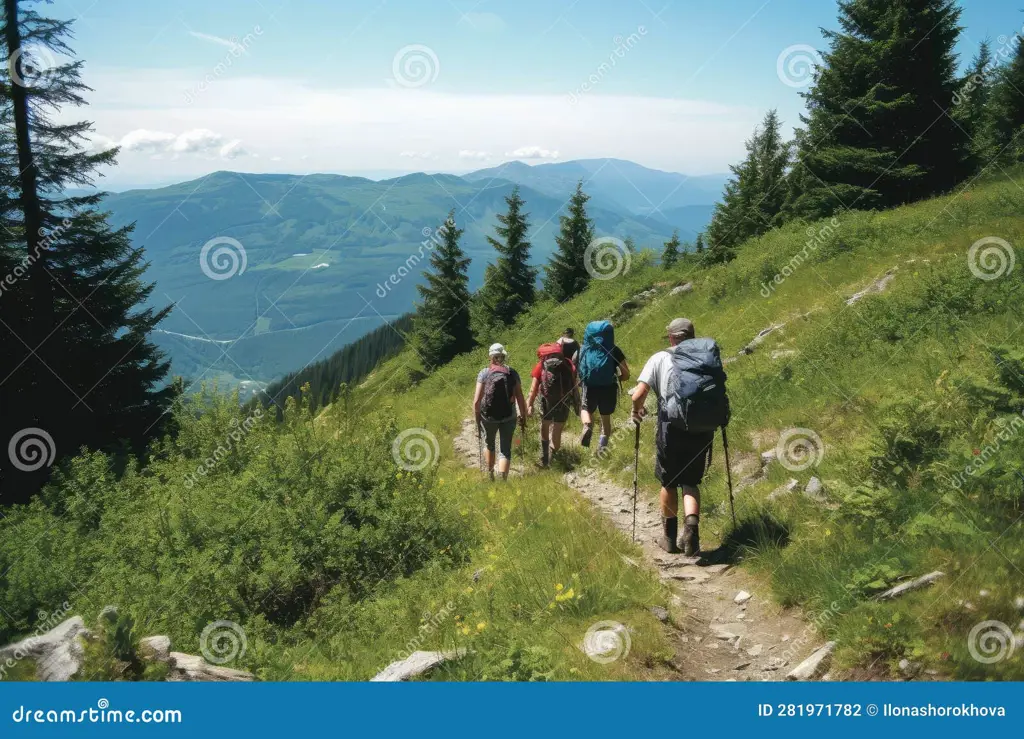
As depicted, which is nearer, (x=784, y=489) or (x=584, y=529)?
(x=784, y=489)

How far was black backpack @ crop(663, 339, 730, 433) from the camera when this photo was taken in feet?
18.7

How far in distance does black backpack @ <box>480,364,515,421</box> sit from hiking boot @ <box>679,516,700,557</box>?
11.5ft

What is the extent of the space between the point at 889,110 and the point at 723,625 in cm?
2235

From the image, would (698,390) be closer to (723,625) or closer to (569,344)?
(723,625)

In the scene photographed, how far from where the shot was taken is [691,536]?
6070mm

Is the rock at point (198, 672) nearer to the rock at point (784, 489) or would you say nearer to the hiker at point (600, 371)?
the rock at point (784, 489)

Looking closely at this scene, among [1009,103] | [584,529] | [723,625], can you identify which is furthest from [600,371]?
[1009,103]

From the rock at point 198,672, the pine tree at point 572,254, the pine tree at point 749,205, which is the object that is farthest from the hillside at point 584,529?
the pine tree at point 572,254

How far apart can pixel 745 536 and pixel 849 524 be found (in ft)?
3.81

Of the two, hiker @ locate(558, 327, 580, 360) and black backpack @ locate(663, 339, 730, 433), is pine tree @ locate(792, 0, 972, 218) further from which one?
black backpack @ locate(663, 339, 730, 433)

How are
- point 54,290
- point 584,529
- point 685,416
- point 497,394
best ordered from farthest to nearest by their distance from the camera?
point 54,290 < point 497,394 < point 584,529 < point 685,416

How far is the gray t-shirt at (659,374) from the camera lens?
6.19 m

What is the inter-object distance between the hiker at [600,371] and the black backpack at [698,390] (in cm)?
322

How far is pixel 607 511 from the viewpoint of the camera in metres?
7.88
